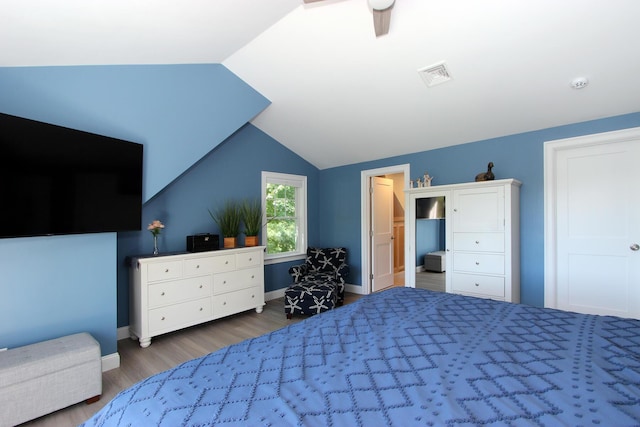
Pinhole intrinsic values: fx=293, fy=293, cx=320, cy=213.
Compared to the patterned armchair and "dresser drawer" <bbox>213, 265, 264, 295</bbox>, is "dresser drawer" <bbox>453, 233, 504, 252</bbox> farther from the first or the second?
"dresser drawer" <bbox>213, 265, 264, 295</bbox>

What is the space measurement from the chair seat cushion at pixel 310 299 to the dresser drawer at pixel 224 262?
29.0 inches

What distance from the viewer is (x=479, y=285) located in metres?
3.16

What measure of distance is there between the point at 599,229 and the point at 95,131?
15.4 feet

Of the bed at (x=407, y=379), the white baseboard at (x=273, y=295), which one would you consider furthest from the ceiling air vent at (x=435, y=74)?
the white baseboard at (x=273, y=295)

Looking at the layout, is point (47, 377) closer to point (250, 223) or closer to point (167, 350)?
point (167, 350)

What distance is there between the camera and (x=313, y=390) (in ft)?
3.17

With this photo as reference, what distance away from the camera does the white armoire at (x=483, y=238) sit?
2992 millimetres

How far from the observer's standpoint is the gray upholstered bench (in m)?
1.70

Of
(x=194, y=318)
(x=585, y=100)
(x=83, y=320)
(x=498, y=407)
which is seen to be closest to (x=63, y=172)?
(x=83, y=320)

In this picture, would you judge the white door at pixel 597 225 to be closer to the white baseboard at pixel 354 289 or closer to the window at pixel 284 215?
the white baseboard at pixel 354 289

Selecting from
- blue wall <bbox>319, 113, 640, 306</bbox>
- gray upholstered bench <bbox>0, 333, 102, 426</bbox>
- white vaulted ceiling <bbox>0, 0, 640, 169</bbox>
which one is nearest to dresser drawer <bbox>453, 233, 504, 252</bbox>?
blue wall <bbox>319, 113, 640, 306</bbox>

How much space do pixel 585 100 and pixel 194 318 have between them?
4.31m

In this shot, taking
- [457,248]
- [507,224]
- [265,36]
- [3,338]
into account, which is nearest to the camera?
[3,338]

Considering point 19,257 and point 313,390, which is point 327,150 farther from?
point 313,390
